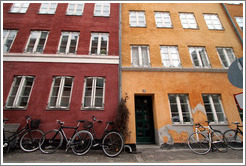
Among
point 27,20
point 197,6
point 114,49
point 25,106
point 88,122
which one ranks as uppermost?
point 197,6

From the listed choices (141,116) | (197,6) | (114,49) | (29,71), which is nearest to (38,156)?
(29,71)

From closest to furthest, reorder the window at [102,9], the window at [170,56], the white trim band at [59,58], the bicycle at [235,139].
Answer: the bicycle at [235,139]
the white trim band at [59,58]
the window at [170,56]
the window at [102,9]

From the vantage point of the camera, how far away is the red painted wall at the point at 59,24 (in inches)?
288

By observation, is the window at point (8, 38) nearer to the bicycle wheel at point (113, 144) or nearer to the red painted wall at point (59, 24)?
the red painted wall at point (59, 24)

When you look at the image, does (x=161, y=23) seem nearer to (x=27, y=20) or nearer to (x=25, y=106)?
(x=27, y=20)

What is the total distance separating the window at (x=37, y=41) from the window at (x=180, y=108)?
8669 mm

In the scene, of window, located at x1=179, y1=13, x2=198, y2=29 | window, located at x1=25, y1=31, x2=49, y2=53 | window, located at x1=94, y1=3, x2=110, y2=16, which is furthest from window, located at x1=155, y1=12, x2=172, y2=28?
window, located at x1=25, y1=31, x2=49, y2=53

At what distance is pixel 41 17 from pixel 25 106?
6454 mm

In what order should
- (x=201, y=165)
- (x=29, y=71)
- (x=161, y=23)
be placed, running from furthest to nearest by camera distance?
(x=161, y=23) < (x=29, y=71) < (x=201, y=165)

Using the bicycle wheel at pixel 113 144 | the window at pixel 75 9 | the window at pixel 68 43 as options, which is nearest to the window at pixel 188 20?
the window at pixel 75 9

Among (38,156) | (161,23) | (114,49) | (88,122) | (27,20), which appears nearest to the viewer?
(38,156)

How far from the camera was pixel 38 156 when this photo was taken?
419 centimetres

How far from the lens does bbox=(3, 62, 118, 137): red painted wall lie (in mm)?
5609

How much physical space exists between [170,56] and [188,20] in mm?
4128
